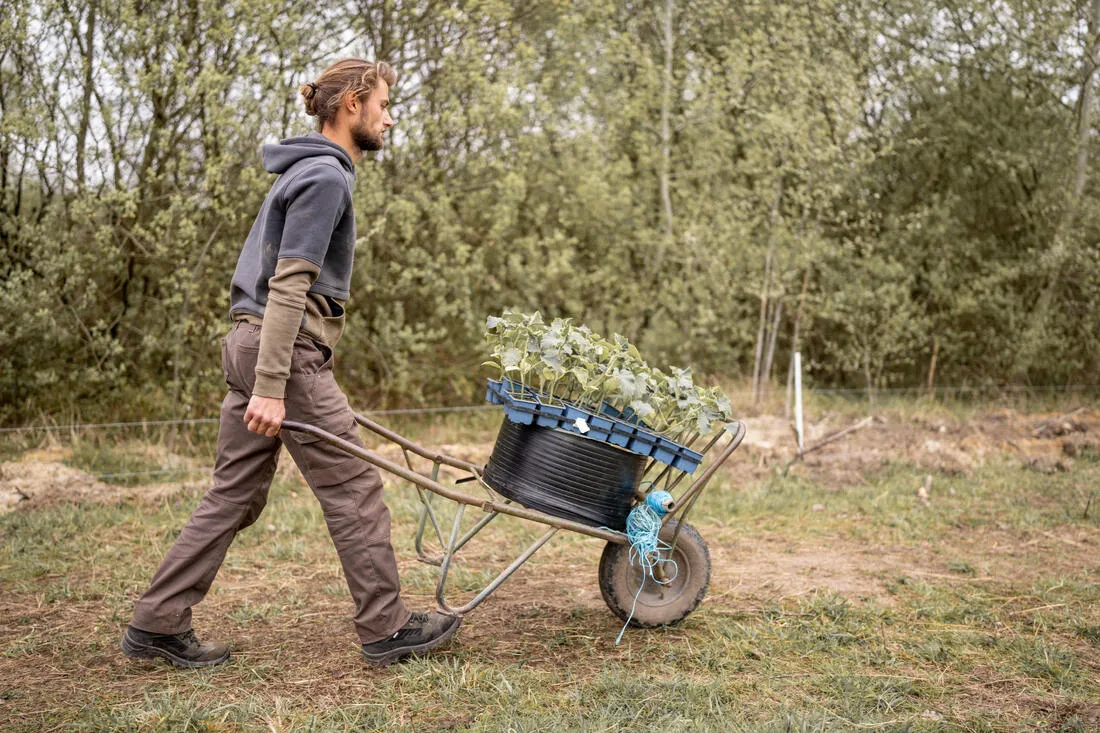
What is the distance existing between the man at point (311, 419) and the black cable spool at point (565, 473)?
0.48 metres

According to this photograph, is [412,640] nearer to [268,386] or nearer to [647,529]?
[647,529]

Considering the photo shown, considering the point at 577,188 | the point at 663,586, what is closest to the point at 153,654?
the point at 663,586

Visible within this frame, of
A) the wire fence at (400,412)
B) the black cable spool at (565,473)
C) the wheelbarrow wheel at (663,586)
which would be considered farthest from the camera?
the wire fence at (400,412)

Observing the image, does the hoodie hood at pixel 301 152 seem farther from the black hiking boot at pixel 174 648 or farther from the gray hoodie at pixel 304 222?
the black hiking boot at pixel 174 648

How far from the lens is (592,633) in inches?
147

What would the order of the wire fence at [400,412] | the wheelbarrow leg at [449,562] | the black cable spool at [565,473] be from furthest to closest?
the wire fence at [400,412] < the black cable spool at [565,473] < the wheelbarrow leg at [449,562]

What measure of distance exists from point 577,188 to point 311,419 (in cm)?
687

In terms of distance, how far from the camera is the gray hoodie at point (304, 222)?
3.02m

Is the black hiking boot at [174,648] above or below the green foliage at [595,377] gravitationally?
below

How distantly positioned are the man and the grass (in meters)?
0.17

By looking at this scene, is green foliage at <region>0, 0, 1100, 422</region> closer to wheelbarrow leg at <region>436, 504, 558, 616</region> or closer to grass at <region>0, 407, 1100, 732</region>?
grass at <region>0, 407, 1100, 732</region>

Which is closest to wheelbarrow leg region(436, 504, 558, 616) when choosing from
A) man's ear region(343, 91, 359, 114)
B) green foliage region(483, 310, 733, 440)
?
green foliage region(483, 310, 733, 440)

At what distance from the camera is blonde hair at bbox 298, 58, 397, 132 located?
3195mm

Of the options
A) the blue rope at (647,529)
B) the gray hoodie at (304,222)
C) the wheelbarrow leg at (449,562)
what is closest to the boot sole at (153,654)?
the wheelbarrow leg at (449,562)
